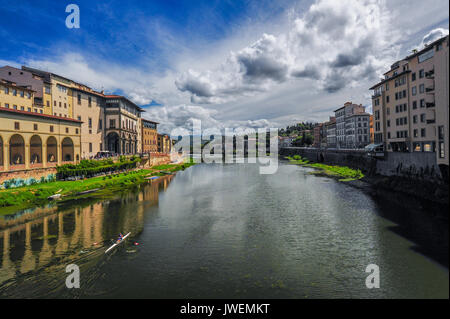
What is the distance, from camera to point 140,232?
19781mm

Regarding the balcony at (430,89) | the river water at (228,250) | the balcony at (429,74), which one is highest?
the balcony at (429,74)

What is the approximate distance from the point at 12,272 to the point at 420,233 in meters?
26.0

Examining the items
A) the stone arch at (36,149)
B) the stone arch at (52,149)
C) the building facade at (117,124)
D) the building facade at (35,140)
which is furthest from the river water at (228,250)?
the building facade at (117,124)

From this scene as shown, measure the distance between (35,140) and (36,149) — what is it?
180cm

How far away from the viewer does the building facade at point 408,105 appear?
103 feet

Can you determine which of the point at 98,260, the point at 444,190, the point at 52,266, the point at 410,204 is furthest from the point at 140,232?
the point at 444,190

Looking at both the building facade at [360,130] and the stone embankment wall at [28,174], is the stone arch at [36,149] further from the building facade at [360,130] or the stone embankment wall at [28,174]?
the building facade at [360,130]

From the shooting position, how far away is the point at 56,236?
Result: 18.9 m

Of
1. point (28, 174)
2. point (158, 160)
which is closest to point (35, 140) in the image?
point (28, 174)

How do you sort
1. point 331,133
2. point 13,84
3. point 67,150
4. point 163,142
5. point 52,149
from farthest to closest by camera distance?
1. point 163,142
2. point 331,133
3. point 67,150
4. point 52,149
5. point 13,84

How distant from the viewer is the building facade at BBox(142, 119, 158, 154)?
286 ft

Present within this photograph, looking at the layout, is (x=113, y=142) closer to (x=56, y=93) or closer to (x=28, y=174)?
(x=56, y=93)

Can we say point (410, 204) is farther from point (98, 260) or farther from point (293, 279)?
point (98, 260)

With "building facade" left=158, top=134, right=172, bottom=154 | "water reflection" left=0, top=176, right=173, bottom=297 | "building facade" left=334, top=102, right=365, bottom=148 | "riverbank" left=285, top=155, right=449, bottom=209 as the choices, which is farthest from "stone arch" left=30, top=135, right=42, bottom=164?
"building facade" left=334, top=102, right=365, bottom=148
